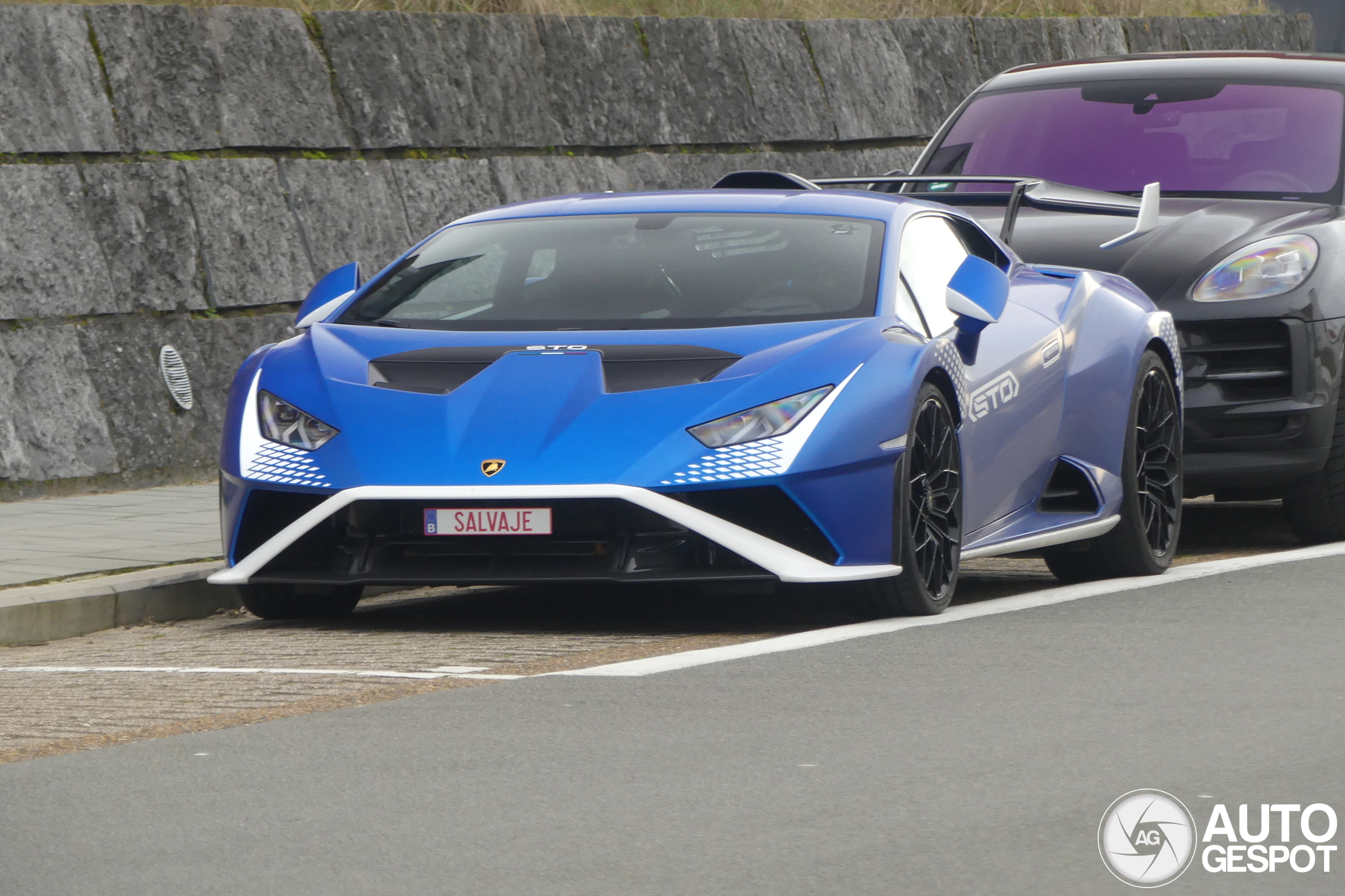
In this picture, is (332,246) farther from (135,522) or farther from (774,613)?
(774,613)

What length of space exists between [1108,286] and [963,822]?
15.3 ft

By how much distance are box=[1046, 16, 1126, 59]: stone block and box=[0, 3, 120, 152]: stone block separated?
32.0 feet

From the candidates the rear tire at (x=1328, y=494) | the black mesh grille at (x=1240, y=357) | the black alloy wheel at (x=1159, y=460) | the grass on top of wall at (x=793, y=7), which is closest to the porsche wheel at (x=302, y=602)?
the black alloy wheel at (x=1159, y=460)

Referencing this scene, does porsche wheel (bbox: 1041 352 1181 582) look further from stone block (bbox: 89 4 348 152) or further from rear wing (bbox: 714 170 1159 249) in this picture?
stone block (bbox: 89 4 348 152)

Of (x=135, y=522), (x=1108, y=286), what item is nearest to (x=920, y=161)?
(x=1108, y=286)

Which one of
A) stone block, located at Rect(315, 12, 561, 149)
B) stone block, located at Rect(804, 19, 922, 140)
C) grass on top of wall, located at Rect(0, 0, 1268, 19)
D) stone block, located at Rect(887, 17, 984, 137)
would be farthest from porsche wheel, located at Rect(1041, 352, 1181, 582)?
stone block, located at Rect(887, 17, 984, 137)

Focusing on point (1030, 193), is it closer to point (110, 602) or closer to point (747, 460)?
point (747, 460)

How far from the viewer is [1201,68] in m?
10.9

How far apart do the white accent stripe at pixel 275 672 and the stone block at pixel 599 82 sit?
26.5ft

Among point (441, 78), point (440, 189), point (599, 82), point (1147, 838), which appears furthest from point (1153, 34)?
point (1147, 838)

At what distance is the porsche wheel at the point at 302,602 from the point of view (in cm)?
767

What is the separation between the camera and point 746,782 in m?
4.76

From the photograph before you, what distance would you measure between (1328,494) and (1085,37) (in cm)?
1113

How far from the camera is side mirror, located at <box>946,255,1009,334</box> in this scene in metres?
7.60
